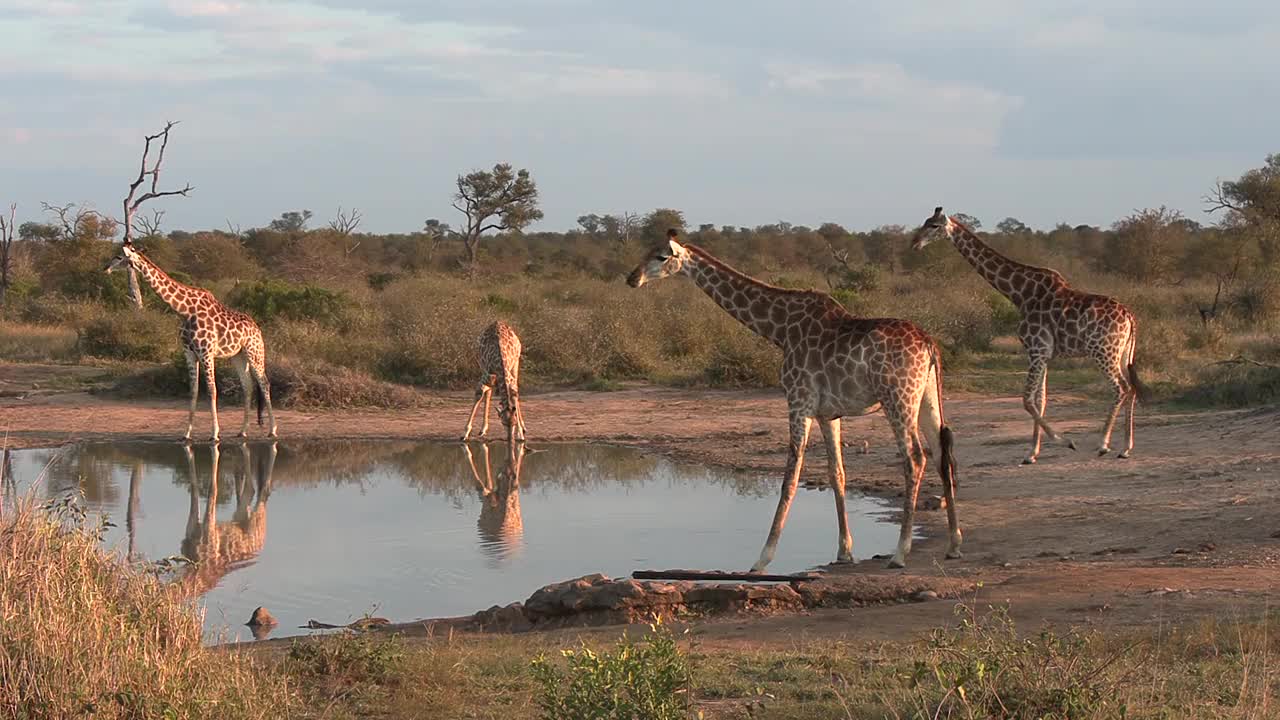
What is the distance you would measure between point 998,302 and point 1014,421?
11464 millimetres

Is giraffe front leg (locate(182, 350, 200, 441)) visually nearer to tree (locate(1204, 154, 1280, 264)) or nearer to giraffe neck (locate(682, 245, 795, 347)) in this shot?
giraffe neck (locate(682, 245, 795, 347))

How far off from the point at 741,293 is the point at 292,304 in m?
17.0

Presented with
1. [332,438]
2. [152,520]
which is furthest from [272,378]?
[152,520]

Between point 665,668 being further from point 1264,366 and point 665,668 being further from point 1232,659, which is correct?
point 1264,366

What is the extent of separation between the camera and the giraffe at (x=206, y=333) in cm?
1673

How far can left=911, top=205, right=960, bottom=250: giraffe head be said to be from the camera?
48.5 ft

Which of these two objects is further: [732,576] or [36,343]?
[36,343]

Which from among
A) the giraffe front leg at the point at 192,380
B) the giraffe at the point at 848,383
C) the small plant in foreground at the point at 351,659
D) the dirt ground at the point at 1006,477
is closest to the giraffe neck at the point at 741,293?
the giraffe at the point at 848,383

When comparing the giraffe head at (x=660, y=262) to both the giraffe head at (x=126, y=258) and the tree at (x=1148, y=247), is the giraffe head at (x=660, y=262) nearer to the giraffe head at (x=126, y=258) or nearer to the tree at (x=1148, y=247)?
the giraffe head at (x=126, y=258)

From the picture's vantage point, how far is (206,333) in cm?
1677

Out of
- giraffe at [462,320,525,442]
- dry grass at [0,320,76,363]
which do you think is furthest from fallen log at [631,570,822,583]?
dry grass at [0,320,76,363]

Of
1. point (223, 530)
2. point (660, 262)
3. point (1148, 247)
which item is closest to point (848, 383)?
point (660, 262)

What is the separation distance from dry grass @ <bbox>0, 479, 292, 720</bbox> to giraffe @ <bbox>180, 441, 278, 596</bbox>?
1594mm

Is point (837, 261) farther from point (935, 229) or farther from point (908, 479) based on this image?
point (908, 479)
